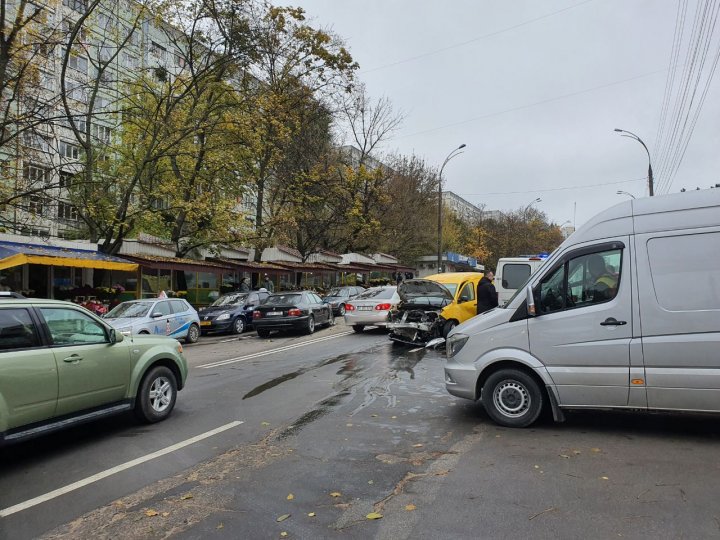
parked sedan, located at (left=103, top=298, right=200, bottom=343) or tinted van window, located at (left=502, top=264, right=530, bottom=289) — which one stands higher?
tinted van window, located at (left=502, top=264, right=530, bottom=289)

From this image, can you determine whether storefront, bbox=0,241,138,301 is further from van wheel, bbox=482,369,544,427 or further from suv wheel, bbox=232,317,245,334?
van wheel, bbox=482,369,544,427

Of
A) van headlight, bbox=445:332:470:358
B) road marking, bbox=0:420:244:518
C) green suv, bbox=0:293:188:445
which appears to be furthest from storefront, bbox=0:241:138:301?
van headlight, bbox=445:332:470:358

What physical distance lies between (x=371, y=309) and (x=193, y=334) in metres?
5.90

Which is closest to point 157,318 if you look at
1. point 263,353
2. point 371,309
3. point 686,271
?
point 263,353

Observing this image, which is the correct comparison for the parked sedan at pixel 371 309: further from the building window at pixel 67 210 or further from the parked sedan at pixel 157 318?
the building window at pixel 67 210

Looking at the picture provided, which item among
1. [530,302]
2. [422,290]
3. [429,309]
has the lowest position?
[429,309]

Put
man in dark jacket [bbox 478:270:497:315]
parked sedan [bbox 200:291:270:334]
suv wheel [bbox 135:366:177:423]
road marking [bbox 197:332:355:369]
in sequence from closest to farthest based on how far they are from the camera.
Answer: suv wheel [bbox 135:366:177:423]
road marking [bbox 197:332:355:369]
man in dark jacket [bbox 478:270:497:315]
parked sedan [bbox 200:291:270:334]

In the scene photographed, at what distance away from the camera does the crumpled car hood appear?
13.5m

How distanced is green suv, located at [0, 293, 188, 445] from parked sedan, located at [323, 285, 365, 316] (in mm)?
17585

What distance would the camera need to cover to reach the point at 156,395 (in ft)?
20.7

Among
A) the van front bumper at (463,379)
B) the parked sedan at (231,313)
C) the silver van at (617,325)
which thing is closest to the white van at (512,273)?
the van front bumper at (463,379)

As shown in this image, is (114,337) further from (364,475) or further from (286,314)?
(286,314)

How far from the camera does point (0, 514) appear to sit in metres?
3.80

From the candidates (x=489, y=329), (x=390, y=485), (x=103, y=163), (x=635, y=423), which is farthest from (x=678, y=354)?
(x=103, y=163)
